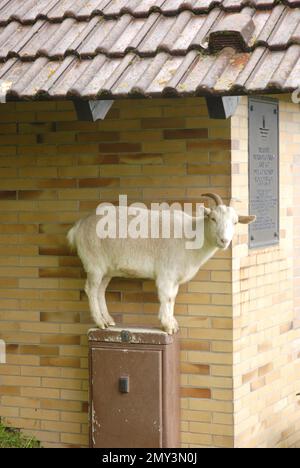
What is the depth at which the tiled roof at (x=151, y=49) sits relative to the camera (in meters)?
6.04

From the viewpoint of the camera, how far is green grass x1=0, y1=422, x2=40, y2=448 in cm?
733

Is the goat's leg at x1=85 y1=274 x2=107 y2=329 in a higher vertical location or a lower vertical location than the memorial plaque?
lower

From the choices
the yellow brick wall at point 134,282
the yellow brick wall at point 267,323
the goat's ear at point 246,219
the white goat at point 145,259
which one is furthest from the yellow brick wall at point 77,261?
the goat's ear at point 246,219

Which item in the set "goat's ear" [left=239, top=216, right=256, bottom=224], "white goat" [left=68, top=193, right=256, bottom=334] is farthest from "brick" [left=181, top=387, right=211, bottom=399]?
"goat's ear" [left=239, top=216, right=256, bottom=224]

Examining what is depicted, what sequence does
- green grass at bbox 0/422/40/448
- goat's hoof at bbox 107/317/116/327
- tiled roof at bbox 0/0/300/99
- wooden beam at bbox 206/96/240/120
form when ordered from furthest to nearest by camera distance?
green grass at bbox 0/422/40/448, goat's hoof at bbox 107/317/116/327, wooden beam at bbox 206/96/240/120, tiled roof at bbox 0/0/300/99

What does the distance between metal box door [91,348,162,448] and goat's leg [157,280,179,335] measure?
0.67 ft

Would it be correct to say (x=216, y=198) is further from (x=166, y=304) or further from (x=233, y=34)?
(x=233, y=34)

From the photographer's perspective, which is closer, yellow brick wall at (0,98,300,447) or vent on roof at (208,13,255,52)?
vent on roof at (208,13,255,52)

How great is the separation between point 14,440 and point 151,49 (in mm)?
3097

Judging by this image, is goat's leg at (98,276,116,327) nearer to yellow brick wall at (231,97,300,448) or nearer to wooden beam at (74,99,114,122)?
yellow brick wall at (231,97,300,448)

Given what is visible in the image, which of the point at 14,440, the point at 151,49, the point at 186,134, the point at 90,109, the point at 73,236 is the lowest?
the point at 14,440

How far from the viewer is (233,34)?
244 inches

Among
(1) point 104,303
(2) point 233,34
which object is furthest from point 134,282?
(2) point 233,34
